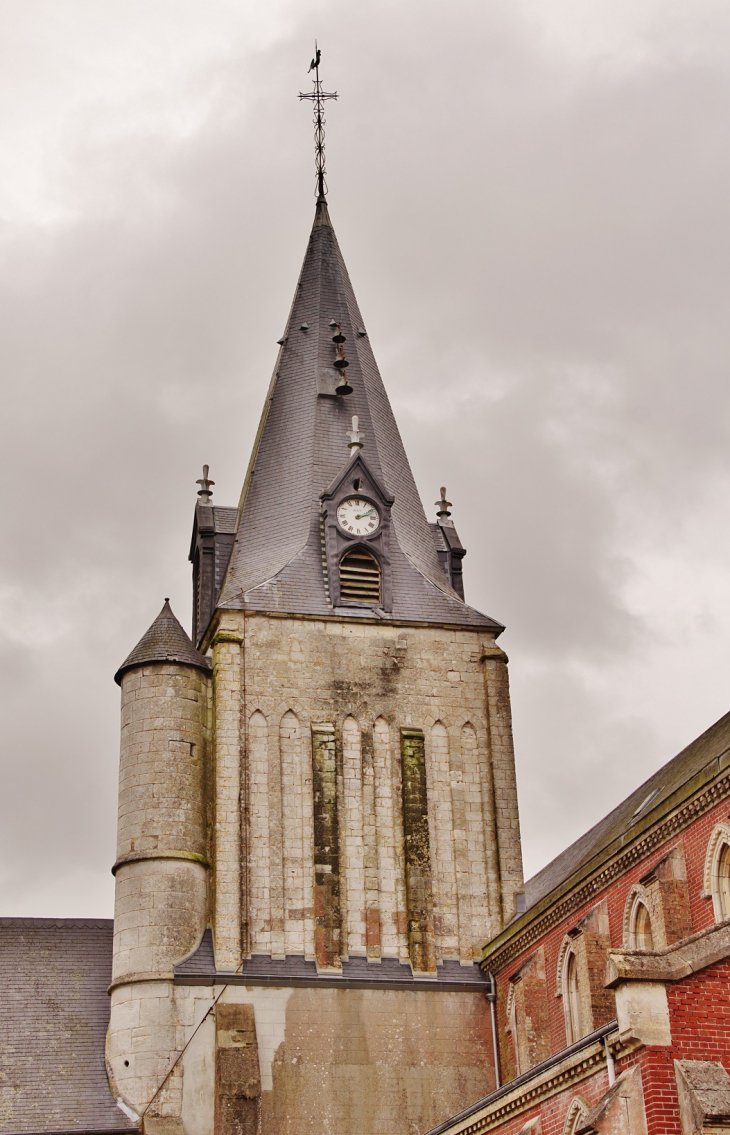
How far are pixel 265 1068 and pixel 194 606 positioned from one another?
13.8 m

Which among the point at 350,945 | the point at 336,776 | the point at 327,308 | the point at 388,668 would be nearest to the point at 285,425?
the point at 327,308

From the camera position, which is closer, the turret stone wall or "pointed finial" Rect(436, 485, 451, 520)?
the turret stone wall

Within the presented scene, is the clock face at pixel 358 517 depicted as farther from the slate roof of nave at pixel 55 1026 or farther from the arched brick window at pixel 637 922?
the arched brick window at pixel 637 922

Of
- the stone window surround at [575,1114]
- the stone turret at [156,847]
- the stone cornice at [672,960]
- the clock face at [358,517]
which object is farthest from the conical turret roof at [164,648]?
the stone cornice at [672,960]

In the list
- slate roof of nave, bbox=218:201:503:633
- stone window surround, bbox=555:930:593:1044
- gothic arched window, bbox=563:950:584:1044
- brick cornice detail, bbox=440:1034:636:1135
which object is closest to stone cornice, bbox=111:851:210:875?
slate roof of nave, bbox=218:201:503:633

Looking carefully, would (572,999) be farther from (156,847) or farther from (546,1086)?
(156,847)

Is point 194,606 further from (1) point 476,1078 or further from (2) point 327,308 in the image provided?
(1) point 476,1078

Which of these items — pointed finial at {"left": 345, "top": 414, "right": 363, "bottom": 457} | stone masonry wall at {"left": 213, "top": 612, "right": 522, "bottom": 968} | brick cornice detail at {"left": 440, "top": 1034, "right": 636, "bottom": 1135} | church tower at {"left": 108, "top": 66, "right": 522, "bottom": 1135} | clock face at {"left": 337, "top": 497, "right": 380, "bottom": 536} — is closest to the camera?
brick cornice detail at {"left": 440, "top": 1034, "right": 636, "bottom": 1135}

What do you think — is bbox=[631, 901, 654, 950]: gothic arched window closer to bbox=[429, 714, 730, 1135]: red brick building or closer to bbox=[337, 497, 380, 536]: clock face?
bbox=[429, 714, 730, 1135]: red brick building

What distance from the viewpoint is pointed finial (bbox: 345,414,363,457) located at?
40062 millimetres

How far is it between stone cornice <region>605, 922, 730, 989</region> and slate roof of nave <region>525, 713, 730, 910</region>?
658 centimetres

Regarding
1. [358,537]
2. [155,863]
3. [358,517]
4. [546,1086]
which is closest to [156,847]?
[155,863]

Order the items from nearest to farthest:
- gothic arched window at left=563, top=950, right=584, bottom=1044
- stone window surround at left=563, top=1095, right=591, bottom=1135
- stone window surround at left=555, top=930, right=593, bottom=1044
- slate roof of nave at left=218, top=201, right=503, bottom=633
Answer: stone window surround at left=563, top=1095, right=591, bottom=1135
stone window surround at left=555, top=930, right=593, bottom=1044
gothic arched window at left=563, top=950, right=584, bottom=1044
slate roof of nave at left=218, top=201, right=503, bottom=633

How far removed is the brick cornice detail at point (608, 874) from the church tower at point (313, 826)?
1424 mm
